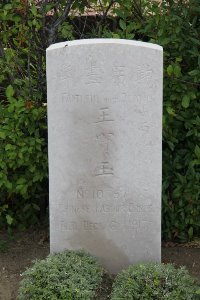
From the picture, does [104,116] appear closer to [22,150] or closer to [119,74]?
[119,74]

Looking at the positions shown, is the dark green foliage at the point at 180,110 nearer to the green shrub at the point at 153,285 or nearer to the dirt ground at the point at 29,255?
the dirt ground at the point at 29,255

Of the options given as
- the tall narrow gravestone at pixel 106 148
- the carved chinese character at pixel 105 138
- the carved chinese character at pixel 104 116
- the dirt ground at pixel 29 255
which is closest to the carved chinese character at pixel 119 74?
the tall narrow gravestone at pixel 106 148

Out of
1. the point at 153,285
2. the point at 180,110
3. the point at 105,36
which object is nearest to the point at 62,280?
the point at 153,285

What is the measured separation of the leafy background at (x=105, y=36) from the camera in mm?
4500

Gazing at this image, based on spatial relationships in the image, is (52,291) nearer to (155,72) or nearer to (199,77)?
(155,72)

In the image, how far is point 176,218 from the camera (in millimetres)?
4809

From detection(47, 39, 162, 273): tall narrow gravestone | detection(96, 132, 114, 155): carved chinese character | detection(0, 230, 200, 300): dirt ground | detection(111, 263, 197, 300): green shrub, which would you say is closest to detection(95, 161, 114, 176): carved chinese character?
detection(47, 39, 162, 273): tall narrow gravestone

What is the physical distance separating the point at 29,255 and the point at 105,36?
1.79 meters

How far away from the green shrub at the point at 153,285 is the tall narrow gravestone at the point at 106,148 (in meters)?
0.39

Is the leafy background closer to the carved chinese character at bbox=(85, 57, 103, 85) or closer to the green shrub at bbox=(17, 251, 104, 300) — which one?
the carved chinese character at bbox=(85, 57, 103, 85)

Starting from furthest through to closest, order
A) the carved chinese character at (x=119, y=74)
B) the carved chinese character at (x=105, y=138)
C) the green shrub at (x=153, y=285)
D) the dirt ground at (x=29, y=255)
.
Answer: the dirt ground at (x=29, y=255) → the carved chinese character at (x=105, y=138) → the carved chinese character at (x=119, y=74) → the green shrub at (x=153, y=285)

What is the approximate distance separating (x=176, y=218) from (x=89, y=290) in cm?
140

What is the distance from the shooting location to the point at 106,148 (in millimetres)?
3922

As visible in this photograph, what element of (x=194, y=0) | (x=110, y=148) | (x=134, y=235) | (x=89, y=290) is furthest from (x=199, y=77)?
(x=89, y=290)
